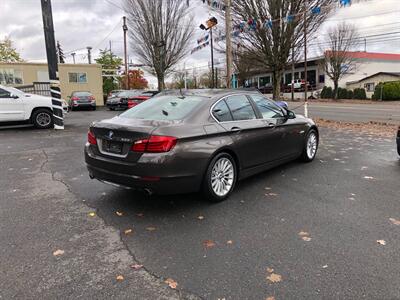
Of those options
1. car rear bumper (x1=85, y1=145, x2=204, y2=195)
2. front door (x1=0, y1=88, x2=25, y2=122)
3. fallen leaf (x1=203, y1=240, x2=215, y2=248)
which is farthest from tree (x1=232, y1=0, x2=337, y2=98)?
fallen leaf (x1=203, y1=240, x2=215, y2=248)

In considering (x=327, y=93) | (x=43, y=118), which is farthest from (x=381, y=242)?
(x=327, y=93)

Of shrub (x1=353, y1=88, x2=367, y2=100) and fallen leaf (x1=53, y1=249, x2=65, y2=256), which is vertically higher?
shrub (x1=353, y1=88, x2=367, y2=100)

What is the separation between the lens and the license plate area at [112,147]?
423cm

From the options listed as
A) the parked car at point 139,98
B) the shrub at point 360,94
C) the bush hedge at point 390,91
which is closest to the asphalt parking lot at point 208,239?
the parked car at point 139,98

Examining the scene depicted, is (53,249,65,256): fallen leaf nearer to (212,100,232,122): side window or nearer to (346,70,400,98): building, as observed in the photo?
(212,100,232,122): side window

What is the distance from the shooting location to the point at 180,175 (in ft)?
13.5

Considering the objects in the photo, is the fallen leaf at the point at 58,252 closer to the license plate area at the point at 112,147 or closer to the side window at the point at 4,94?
the license plate area at the point at 112,147

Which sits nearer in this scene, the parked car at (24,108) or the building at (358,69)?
the parked car at (24,108)

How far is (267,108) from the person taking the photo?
5805 mm

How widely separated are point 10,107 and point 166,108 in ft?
30.5

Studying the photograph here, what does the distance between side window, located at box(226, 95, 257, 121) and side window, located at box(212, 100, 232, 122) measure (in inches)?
4.1

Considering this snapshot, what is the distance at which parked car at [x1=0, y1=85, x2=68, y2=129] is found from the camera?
1179 cm

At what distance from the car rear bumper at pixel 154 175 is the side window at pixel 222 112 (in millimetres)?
826

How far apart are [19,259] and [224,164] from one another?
8.64 ft
